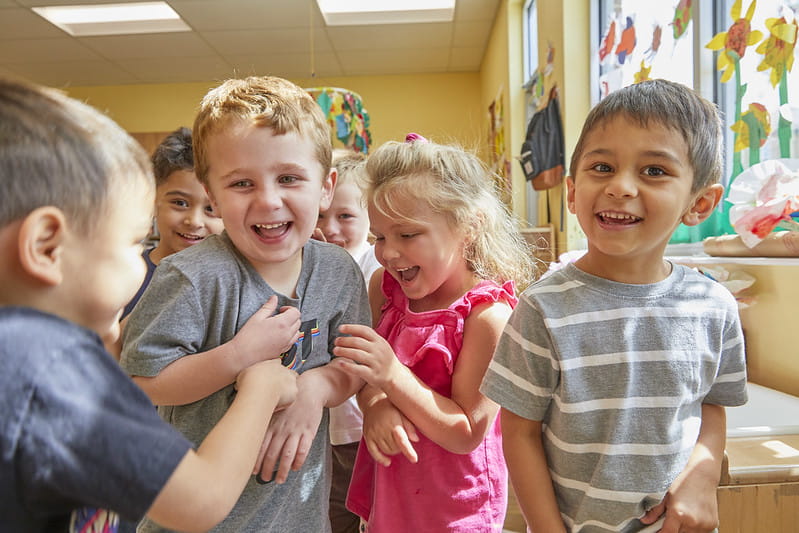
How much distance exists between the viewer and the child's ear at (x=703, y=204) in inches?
35.4

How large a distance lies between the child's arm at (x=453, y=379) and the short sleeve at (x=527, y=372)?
11 cm

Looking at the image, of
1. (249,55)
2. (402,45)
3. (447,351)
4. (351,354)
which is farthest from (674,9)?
(249,55)

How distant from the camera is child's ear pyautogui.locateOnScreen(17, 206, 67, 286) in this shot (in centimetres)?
50

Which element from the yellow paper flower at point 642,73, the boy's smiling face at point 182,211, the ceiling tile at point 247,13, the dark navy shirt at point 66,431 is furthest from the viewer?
the ceiling tile at point 247,13

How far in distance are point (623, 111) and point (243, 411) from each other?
0.68 metres

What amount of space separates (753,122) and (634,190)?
1.24 metres

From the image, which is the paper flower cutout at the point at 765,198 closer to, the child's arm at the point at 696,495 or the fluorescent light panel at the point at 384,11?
the child's arm at the point at 696,495

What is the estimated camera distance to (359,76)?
6453 millimetres

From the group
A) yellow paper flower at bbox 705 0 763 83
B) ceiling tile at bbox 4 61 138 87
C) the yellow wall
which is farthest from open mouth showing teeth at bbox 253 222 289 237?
ceiling tile at bbox 4 61 138 87

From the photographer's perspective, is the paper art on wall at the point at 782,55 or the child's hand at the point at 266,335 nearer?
the child's hand at the point at 266,335

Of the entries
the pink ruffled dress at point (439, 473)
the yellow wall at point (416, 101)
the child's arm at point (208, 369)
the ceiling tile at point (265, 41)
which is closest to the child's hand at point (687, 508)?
the pink ruffled dress at point (439, 473)

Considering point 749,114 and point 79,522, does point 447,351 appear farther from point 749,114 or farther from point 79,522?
point 749,114

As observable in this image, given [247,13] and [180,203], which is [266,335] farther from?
[247,13]

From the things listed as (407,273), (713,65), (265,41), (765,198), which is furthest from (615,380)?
(265,41)
